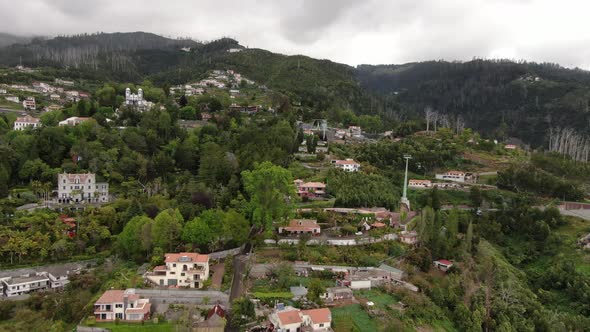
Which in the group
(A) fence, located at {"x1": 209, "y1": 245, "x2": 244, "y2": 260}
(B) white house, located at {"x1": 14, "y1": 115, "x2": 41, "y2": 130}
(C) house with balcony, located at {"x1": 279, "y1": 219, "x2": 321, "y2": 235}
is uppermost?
(B) white house, located at {"x1": 14, "y1": 115, "x2": 41, "y2": 130}

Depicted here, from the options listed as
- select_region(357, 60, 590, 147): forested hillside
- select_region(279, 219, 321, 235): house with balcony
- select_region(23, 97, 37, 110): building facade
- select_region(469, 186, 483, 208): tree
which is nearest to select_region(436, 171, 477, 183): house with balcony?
select_region(469, 186, 483, 208): tree

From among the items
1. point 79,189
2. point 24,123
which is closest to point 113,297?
point 79,189

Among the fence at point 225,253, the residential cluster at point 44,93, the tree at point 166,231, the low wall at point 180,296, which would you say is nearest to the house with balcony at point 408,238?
the fence at point 225,253

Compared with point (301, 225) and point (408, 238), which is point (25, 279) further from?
point (408, 238)

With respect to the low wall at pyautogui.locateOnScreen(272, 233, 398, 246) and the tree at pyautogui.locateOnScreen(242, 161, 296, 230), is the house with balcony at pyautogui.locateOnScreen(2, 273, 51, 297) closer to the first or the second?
the tree at pyautogui.locateOnScreen(242, 161, 296, 230)

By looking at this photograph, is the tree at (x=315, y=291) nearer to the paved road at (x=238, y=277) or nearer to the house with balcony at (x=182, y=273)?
the paved road at (x=238, y=277)

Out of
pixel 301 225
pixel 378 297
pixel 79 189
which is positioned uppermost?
pixel 79 189
